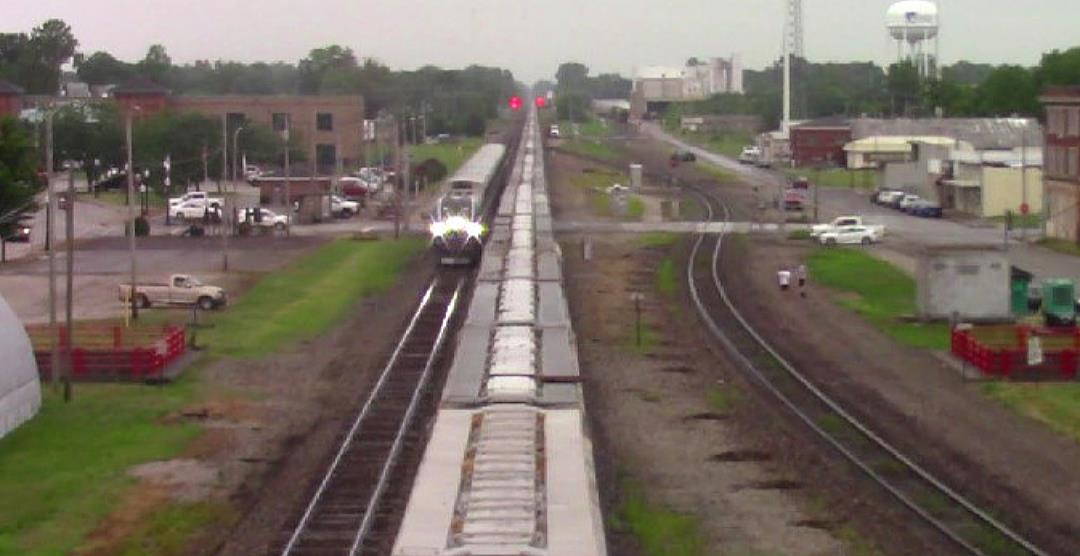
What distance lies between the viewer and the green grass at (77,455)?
18.0m

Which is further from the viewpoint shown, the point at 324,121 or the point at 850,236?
the point at 324,121

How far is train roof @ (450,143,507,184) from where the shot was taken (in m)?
66.2

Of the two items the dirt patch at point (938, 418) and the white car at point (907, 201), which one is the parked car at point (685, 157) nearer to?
the white car at point (907, 201)

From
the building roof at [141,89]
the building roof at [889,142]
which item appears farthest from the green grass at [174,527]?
the building roof at [141,89]

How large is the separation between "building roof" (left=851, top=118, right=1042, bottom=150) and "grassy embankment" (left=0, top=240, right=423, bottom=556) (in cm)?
6336

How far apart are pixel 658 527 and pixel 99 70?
151244 millimetres

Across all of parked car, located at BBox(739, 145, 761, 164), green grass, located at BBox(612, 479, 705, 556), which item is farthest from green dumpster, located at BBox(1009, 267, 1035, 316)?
parked car, located at BBox(739, 145, 761, 164)

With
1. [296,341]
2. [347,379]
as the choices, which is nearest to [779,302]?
[296,341]

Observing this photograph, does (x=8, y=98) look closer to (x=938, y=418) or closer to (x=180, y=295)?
(x=180, y=295)

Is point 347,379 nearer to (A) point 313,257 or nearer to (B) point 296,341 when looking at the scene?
(B) point 296,341

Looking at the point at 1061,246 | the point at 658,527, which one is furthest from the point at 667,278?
the point at 658,527

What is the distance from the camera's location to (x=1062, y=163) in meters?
58.9

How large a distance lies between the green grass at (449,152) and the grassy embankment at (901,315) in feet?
166

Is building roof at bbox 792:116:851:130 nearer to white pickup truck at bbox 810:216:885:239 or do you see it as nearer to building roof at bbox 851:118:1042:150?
building roof at bbox 851:118:1042:150
